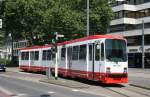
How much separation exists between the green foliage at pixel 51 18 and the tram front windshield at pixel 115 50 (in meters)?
30.4

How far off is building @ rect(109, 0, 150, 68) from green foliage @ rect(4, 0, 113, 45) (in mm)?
16460

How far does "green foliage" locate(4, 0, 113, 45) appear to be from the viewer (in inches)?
2322

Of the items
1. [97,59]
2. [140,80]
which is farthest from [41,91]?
[140,80]

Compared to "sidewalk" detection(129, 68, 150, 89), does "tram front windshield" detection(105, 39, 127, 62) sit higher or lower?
higher

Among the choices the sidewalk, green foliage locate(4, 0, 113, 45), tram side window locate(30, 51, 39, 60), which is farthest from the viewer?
green foliage locate(4, 0, 113, 45)

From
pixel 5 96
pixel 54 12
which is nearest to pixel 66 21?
pixel 54 12

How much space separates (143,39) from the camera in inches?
2923

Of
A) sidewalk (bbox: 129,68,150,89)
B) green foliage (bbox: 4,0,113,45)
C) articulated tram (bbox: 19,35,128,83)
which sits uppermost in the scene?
green foliage (bbox: 4,0,113,45)

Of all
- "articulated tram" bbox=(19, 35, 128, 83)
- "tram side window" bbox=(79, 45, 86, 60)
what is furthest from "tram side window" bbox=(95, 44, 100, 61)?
"tram side window" bbox=(79, 45, 86, 60)

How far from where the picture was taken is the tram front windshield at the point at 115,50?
1045 inches

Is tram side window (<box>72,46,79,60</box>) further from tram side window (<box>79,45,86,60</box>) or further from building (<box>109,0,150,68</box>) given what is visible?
building (<box>109,0,150,68</box>)

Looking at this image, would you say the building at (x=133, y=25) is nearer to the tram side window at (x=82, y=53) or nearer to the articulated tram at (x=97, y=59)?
the articulated tram at (x=97, y=59)

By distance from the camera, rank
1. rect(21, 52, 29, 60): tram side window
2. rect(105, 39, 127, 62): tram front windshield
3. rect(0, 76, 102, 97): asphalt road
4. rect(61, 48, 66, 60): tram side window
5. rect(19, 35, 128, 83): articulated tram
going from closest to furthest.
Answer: rect(0, 76, 102, 97): asphalt road < rect(19, 35, 128, 83): articulated tram < rect(105, 39, 127, 62): tram front windshield < rect(61, 48, 66, 60): tram side window < rect(21, 52, 29, 60): tram side window

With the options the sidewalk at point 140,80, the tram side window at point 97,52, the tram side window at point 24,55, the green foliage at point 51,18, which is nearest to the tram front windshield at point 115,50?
the tram side window at point 97,52
